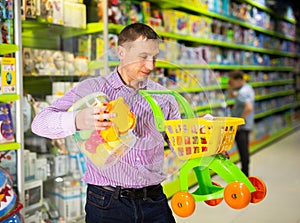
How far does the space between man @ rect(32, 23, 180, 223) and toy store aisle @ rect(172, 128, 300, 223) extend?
6.39ft

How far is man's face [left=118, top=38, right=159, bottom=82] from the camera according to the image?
4.17 feet

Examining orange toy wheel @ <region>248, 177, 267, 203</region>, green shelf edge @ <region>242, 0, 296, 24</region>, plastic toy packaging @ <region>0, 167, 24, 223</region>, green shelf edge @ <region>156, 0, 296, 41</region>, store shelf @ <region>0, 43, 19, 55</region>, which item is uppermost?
green shelf edge @ <region>242, 0, 296, 24</region>

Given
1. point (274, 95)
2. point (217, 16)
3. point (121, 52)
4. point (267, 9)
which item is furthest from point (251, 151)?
point (121, 52)

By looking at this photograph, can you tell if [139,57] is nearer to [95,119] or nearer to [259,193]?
[95,119]

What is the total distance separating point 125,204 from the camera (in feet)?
5.29

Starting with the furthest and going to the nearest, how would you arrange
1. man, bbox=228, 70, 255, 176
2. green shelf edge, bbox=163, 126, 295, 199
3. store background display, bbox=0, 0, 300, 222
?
man, bbox=228, 70, 255, 176
green shelf edge, bbox=163, 126, 295, 199
store background display, bbox=0, 0, 300, 222

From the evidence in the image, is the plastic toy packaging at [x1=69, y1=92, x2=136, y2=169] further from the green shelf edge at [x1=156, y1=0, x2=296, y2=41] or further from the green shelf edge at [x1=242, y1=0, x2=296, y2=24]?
the green shelf edge at [x1=242, y1=0, x2=296, y2=24]

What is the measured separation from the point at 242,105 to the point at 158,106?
363 cm

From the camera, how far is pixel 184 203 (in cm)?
137

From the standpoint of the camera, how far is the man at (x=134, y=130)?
4.19ft

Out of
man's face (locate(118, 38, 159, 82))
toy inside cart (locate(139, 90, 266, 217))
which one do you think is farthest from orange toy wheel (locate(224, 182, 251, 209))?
man's face (locate(118, 38, 159, 82))

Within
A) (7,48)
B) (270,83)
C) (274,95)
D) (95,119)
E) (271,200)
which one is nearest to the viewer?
(95,119)

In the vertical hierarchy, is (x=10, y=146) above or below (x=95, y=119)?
below

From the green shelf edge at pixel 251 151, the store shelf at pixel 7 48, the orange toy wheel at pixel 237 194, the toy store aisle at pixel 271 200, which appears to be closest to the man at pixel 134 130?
the orange toy wheel at pixel 237 194
